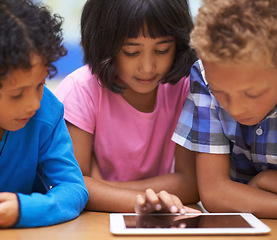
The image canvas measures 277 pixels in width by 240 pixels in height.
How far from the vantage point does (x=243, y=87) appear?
0.83 meters

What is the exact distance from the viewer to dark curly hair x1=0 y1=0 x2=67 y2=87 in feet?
2.64

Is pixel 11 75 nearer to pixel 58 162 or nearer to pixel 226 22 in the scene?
pixel 58 162

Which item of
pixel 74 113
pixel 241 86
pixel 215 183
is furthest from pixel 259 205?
pixel 74 113

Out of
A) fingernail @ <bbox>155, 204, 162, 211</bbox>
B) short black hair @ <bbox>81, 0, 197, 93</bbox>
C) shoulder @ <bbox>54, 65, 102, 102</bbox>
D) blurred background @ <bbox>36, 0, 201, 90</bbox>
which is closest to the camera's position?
fingernail @ <bbox>155, 204, 162, 211</bbox>

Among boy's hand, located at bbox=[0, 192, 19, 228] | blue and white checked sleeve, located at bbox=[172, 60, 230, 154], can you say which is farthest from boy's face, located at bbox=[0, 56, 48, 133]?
blue and white checked sleeve, located at bbox=[172, 60, 230, 154]

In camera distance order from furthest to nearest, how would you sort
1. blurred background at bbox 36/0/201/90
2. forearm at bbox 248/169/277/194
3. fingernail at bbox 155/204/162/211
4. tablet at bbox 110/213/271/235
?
1. blurred background at bbox 36/0/201/90
2. forearm at bbox 248/169/277/194
3. fingernail at bbox 155/204/162/211
4. tablet at bbox 110/213/271/235

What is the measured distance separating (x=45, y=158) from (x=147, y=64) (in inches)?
13.1

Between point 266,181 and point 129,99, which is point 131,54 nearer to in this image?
point 129,99

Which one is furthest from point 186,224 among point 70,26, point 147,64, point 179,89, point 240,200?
point 70,26

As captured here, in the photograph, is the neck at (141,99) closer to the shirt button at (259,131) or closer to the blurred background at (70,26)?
the shirt button at (259,131)

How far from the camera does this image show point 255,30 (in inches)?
31.8

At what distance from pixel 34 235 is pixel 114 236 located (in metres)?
0.14

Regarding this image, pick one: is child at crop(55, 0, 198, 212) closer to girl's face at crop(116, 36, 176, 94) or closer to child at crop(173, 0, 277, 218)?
girl's face at crop(116, 36, 176, 94)

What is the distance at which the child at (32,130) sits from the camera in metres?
0.82
